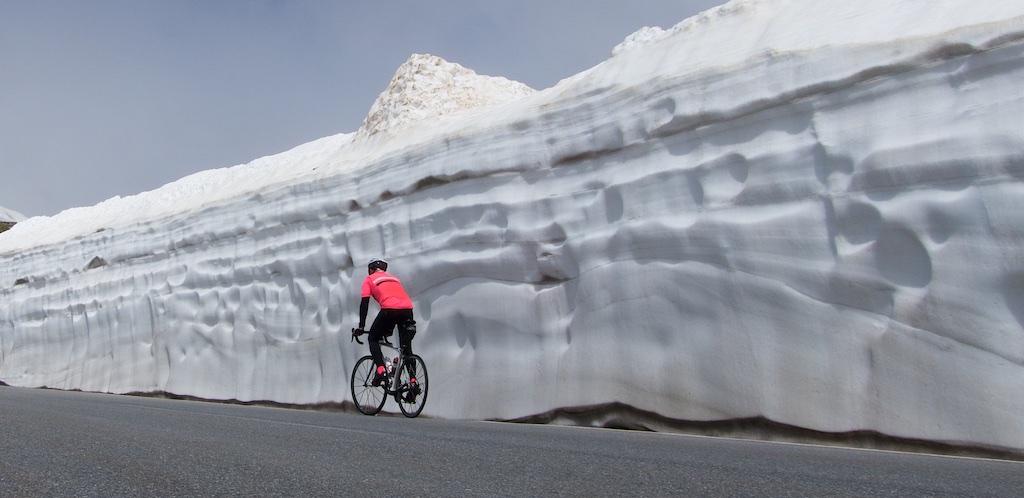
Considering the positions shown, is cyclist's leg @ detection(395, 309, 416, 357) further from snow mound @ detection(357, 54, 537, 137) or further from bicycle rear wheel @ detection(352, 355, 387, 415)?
snow mound @ detection(357, 54, 537, 137)

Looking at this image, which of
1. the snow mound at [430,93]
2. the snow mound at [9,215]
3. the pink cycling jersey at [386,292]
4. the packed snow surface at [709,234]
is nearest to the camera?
the packed snow surface at [709,234]

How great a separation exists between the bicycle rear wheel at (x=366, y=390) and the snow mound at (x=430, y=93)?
3.74 m

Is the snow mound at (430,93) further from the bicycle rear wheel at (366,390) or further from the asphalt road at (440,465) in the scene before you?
the asphalt road at (440,465)

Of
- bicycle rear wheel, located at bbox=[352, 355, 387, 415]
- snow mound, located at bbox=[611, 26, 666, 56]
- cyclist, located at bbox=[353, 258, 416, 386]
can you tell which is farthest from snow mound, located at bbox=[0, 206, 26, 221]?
snow mound, located at bbox=[611, 26, 666, 56]

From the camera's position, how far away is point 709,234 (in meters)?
7.32

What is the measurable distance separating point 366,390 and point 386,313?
1621 millimetres

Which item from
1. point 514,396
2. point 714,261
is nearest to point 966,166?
point 714,261

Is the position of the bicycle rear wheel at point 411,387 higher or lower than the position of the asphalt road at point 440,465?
higher

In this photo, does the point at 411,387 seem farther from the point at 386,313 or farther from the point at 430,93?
the point at 430,93

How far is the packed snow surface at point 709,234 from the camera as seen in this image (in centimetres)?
582

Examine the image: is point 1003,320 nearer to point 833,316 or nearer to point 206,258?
point 833,316

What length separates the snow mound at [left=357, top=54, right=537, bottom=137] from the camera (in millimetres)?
12820

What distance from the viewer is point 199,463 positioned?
454cm

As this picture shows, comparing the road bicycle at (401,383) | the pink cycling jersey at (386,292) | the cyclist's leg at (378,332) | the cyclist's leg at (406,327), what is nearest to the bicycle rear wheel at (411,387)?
the road bicycle at (401,383)
